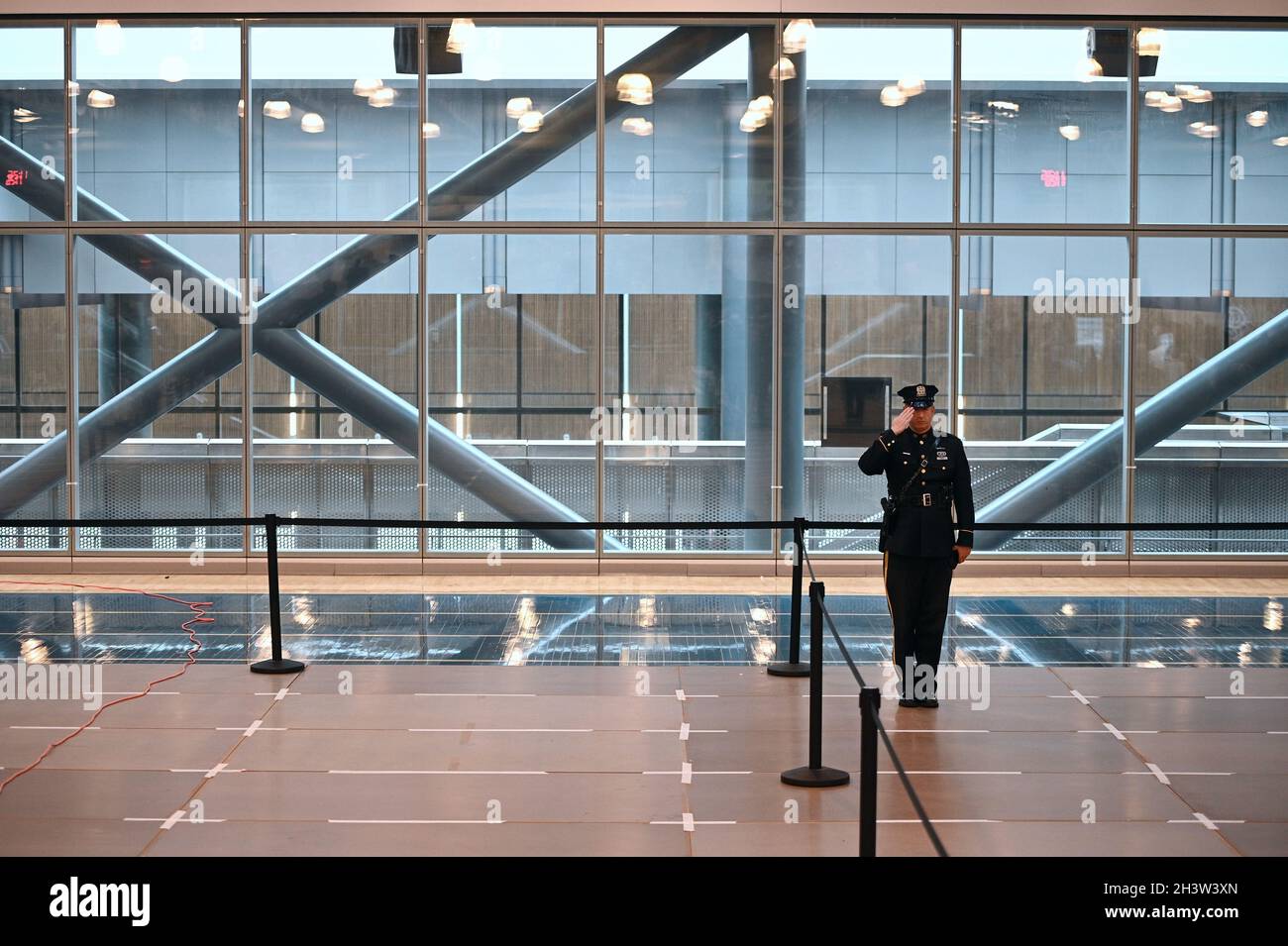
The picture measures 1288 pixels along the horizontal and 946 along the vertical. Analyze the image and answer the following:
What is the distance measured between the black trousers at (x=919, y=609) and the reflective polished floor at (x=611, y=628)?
1140 mm

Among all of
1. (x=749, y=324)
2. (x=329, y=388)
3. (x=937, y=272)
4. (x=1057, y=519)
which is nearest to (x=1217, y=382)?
(x=1057, y=519)

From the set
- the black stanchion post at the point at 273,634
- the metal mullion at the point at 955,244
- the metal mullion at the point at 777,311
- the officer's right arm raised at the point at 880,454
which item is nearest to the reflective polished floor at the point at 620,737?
the black stanchion post at the point at 273,634

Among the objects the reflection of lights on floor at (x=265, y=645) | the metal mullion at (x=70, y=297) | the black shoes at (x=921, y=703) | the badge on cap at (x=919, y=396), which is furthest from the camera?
the metal mullion at (x=70, y=297)

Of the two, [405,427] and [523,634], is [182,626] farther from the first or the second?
[405,427]

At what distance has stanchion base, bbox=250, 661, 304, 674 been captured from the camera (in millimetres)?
8391

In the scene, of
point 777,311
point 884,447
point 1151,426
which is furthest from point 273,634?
point 1151,426

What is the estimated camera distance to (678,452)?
12766 millimetres

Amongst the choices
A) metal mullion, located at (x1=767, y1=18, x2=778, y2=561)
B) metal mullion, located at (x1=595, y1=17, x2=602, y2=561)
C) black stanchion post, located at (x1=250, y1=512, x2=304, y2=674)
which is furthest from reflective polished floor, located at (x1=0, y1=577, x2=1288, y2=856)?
metal mullion, located at (x1=595, y1=17, x2=602, y2=561)

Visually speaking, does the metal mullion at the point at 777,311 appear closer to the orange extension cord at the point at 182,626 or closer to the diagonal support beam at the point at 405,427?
the diagonal support beam at the point at 405,427

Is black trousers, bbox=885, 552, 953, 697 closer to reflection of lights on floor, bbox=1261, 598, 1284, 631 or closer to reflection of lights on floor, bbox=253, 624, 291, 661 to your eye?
reflection of lights on floor, bbox=1261, 598, 1284, 631

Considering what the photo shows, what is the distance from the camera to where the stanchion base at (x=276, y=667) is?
330 inches

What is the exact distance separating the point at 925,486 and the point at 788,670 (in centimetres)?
148
